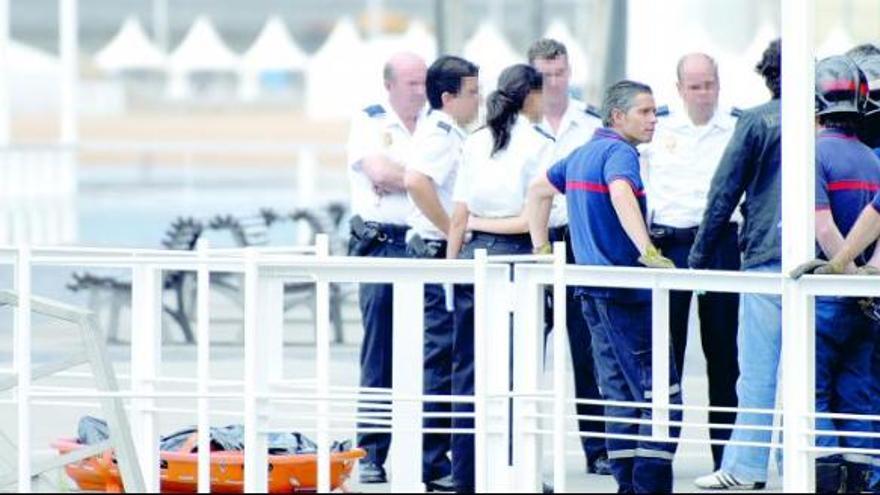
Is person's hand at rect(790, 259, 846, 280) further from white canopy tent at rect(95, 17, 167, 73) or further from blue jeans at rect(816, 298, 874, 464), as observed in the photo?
white canopy tent at rect(95, 17, 167, 73)

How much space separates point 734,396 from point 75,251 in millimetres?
3415

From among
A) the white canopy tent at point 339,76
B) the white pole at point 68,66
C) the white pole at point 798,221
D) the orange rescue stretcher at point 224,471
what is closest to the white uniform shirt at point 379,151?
the orange rescue stretcher at point 224,471

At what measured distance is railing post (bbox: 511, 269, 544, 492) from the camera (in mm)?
8922

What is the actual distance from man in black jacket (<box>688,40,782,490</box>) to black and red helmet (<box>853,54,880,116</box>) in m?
0.35

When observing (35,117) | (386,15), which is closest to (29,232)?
(35,117)

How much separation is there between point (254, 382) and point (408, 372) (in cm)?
144

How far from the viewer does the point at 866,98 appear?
10.2 meters

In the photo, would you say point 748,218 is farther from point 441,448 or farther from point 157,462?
point 157,462

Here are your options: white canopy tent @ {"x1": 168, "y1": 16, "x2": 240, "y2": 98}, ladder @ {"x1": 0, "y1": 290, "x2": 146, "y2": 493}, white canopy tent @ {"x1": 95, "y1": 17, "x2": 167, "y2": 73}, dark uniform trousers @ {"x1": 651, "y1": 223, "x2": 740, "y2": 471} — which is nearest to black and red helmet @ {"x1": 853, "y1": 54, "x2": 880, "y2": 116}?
dark uniform trousers @ {"x1": 651, "y1": 223, "x2": 740, "y2": 471}

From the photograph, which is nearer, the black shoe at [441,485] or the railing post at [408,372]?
the railing post at [408,372]

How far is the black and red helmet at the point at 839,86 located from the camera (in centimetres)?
992

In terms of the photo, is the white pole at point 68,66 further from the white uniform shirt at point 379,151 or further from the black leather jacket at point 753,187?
the black leather jacket at point 753,187

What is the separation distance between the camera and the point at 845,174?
10078 mm

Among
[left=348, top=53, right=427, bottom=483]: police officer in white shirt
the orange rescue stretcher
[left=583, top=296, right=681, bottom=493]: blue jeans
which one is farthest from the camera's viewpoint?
[left=348, top=53, right=427, bottom=483]: police officer in white shirt
